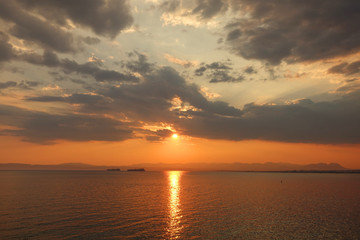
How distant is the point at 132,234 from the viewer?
34.8 meters

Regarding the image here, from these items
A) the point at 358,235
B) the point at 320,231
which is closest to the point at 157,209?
the point at 320,231

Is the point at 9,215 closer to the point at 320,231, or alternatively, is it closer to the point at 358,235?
the point at 320,231

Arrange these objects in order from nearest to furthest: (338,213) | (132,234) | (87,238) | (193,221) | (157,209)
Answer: (87,238)
(132,234)
(193,221)
(338,213)
(157,209)

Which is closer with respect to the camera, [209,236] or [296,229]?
[209,236]

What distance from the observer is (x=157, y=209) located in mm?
56219

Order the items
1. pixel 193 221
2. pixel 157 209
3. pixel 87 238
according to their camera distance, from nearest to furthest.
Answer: pixel 87 238
pixel 193 221
pixel 157 209

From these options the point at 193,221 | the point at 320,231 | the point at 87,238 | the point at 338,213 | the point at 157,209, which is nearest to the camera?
the point at 87,238

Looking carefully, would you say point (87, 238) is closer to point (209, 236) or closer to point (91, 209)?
point (209, 236)

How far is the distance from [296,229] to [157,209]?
30.6 meters

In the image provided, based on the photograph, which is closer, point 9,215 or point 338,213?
point 9,215

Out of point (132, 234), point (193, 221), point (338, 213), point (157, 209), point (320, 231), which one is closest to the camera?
point (132, 234)

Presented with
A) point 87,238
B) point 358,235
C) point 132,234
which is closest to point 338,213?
point 358,235

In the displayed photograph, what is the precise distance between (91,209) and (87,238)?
23220 mm

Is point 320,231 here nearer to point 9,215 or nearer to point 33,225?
A: point 33,225
